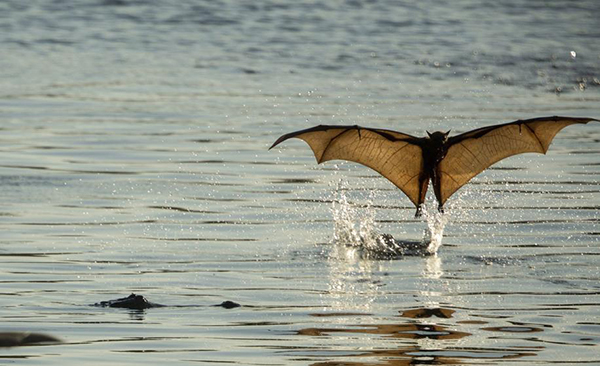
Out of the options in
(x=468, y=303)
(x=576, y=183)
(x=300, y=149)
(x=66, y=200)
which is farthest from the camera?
(x=300, y=149)

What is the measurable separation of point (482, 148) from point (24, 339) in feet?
16.2

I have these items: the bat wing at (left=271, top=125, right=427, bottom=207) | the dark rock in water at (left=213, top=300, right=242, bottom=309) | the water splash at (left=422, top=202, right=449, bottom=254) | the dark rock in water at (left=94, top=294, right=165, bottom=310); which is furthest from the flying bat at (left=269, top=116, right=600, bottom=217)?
the dark rock in water at (left=94, top=294, right=165, bottom=310)

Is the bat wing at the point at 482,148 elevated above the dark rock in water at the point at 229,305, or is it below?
above

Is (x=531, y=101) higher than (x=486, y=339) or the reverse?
higher

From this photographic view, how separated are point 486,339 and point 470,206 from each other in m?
5.07

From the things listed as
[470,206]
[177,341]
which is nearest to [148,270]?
[177,341]

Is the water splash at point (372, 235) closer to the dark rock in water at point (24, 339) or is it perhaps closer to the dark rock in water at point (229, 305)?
the dark rock in water at point (229, 305)

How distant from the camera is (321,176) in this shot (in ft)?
46.2

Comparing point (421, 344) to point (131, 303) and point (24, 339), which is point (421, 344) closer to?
point (131, 303)

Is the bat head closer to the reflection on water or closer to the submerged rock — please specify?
the reflection on water

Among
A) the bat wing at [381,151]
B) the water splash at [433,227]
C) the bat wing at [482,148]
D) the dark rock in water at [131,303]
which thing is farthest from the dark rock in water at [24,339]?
the bat wing at [482,148]

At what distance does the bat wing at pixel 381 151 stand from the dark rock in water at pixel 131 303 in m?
2.95

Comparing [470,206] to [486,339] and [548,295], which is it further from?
[486,339]

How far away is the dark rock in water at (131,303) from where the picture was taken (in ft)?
27.9
